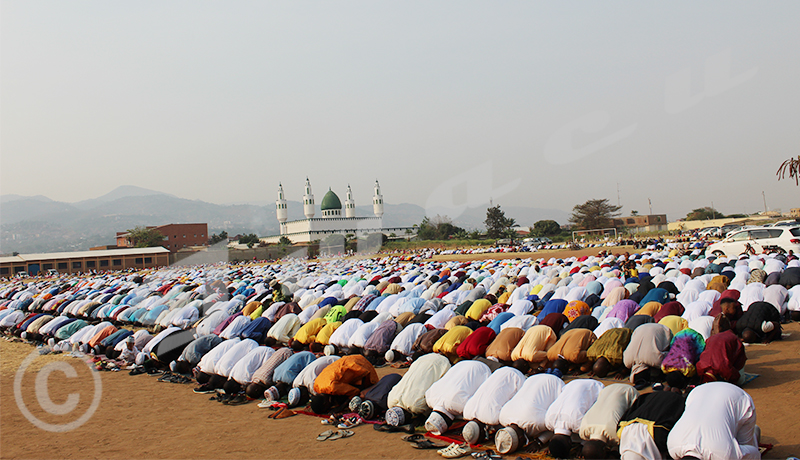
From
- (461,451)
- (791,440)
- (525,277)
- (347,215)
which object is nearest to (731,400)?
(791,440)

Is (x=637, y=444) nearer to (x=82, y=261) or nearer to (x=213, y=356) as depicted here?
(x=213, y=356)

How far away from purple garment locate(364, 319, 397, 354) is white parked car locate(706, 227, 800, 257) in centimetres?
1378

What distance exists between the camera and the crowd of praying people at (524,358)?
5.08 m

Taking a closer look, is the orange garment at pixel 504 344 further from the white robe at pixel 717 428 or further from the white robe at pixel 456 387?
the white robe at pixel 717 428

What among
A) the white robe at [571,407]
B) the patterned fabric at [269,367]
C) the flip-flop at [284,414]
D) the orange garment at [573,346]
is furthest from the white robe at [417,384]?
the patterned fabric at [269,367]

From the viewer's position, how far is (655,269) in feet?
49.7

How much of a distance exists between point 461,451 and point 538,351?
10.2ft

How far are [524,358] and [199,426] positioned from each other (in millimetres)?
5215

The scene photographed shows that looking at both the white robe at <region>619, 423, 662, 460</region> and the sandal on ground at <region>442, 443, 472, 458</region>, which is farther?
the sandal on ground at <region>442, 443, 472, 458</region>

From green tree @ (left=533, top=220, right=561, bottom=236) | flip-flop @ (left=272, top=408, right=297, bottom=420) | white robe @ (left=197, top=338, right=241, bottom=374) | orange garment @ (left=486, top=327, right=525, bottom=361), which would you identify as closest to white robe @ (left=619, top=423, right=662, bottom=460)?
orange garment @ (left=486, top=327, right=525, bottom=361)

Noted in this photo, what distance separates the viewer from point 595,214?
6366 cm

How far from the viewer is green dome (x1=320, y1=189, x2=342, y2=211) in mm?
86625

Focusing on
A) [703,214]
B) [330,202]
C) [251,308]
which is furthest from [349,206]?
[251,308]

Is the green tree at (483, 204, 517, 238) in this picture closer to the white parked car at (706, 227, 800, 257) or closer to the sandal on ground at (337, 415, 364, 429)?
the white parked car at (706, 227, 800, 257)
